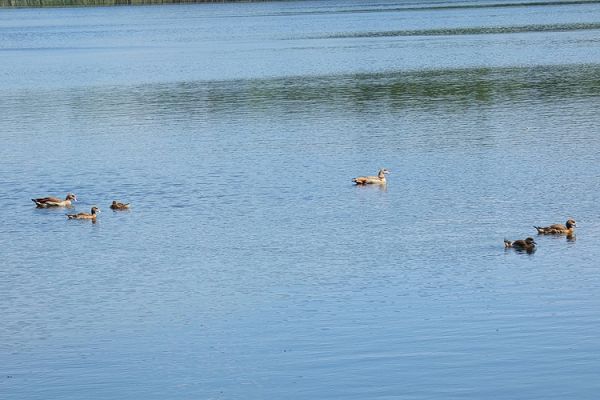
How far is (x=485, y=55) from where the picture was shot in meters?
68.6

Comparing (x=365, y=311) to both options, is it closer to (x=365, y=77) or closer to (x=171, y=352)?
(x=171, y=352)

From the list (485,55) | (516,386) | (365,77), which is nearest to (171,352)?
(516,386)

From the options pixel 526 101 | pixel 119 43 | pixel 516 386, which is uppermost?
pixel 119 43

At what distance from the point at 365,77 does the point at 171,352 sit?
4249 centimetres

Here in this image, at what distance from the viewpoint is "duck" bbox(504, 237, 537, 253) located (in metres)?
21.9

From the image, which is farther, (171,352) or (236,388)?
(171,352)

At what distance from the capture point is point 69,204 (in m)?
29.1

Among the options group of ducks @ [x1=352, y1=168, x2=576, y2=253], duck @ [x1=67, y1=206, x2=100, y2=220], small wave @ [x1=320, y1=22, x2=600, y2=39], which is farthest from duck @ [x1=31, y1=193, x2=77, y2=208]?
small wave @ [x1=320, y1=22, x2=600, y2=39]

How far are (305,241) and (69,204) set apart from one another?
7.71 metres

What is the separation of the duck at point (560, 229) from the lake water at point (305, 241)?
0.31 m

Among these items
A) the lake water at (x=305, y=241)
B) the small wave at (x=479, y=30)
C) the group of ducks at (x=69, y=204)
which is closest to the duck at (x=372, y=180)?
the lake water at (x=305, y=241)

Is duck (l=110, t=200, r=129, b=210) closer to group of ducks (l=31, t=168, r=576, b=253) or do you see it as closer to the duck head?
group of ducks (l=31, t=168, r=576, b=253)

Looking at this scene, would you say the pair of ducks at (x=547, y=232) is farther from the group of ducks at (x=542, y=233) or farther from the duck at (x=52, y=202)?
the duck at (x=52, y=202)

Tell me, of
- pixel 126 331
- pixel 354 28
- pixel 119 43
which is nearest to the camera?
pixel 126 331
